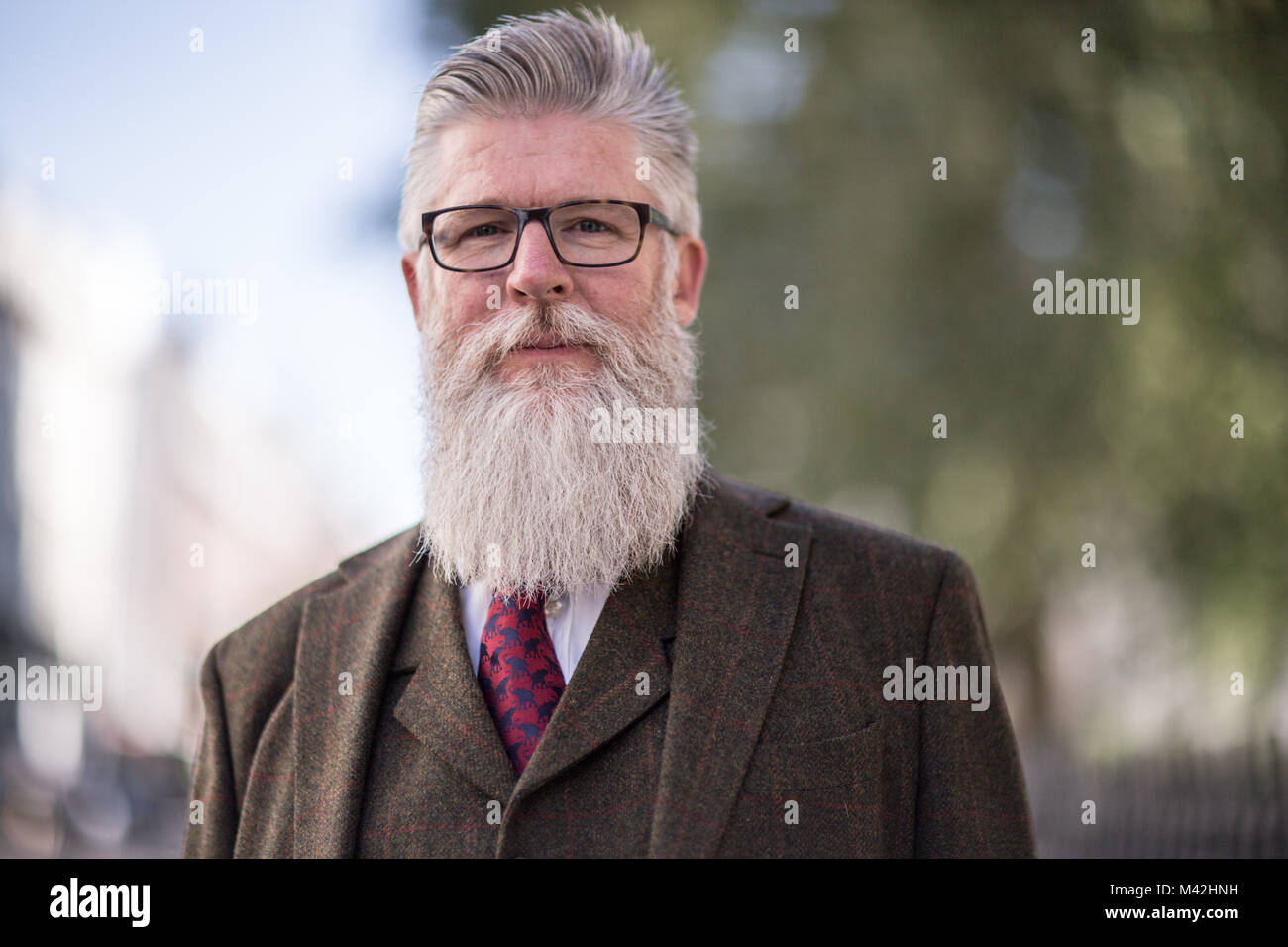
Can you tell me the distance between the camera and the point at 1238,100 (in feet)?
25.0

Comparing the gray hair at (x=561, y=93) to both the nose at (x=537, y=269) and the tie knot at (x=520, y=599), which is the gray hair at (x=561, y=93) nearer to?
the nose at (x=537, y=269)

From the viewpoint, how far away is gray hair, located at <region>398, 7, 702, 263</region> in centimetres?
273

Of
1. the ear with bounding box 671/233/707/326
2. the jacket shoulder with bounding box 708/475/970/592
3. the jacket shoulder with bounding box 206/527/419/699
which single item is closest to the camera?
the jacket shoulder with bounding box 708/475/970/592

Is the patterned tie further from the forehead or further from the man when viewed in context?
the forehead

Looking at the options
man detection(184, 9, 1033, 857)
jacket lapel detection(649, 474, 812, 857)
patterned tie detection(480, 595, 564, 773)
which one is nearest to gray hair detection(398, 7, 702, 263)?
man detection(184, 9, 1033, 857)

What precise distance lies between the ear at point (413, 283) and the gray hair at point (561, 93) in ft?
Answer: 0.16

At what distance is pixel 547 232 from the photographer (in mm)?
2590

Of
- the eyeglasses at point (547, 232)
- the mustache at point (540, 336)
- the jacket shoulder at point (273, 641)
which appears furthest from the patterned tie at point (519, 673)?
the eyeglasses at point (547, 232)

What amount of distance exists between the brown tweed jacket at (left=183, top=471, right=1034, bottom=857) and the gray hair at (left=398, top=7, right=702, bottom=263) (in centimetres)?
99

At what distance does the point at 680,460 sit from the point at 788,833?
106 cm

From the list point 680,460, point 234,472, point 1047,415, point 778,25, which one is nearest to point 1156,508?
point 1047,415

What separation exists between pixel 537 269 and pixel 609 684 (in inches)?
41.0
